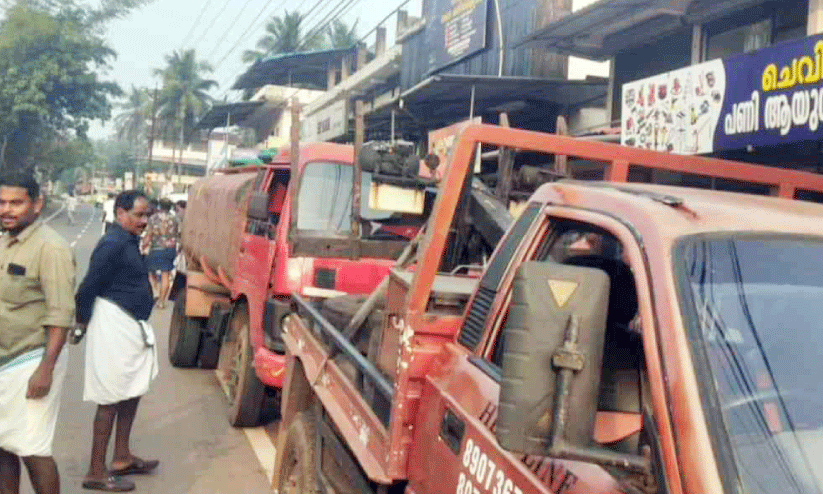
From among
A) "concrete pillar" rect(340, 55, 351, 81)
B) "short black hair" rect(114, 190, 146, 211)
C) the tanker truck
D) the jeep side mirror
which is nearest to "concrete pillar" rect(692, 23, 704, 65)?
the tanker truck

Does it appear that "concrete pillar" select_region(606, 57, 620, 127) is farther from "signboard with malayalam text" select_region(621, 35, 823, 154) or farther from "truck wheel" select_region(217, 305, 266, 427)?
"truck wheel" select_region(217, 305, 266, 427)

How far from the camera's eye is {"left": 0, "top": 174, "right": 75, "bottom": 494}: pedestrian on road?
4070 mm

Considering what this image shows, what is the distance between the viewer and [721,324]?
73.8 inches

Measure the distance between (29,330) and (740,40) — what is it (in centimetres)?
825

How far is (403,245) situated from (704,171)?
378cm

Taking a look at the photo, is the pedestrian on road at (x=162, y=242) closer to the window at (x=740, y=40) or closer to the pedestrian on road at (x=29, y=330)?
the window at (x=740, y=40)

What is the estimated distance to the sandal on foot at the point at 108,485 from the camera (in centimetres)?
526

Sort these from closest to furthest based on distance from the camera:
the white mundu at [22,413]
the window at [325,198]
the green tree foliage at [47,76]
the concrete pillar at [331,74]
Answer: the white mundu at [22,413] < the window at [325,198] < the concrete pillar at [331,74] < the green tree foliage at [47,76]

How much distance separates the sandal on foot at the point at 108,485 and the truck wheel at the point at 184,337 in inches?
152

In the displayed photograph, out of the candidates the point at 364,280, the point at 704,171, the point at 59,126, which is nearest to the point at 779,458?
the point at 704,171

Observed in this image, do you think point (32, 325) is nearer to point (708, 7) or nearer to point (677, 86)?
point (677, 86)

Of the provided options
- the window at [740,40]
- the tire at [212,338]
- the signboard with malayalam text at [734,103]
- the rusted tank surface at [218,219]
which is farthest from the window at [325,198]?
the window at [740,40]

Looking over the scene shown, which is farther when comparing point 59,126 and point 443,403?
point 59,126

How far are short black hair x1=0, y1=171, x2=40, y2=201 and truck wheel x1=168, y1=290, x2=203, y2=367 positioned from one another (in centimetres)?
489
